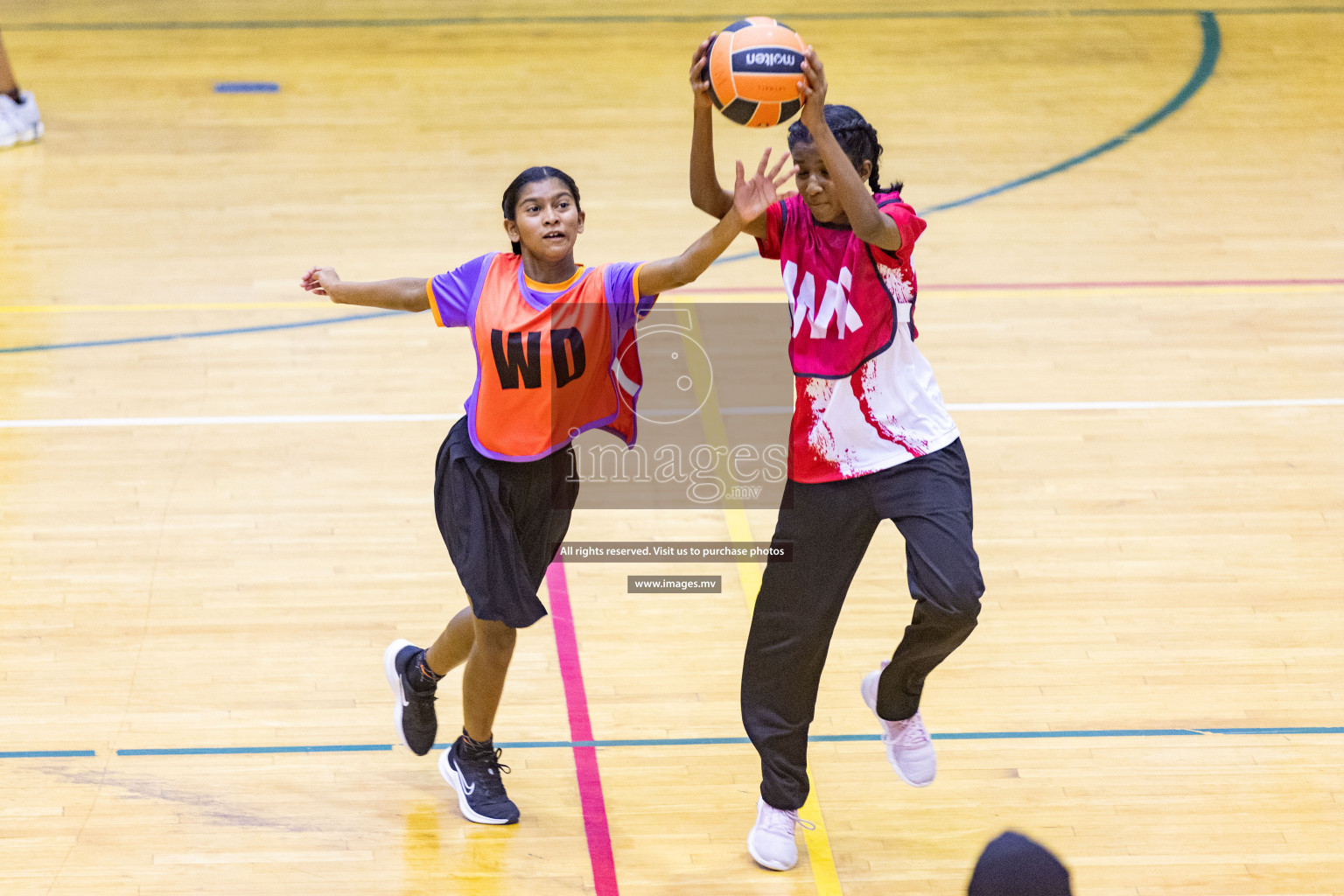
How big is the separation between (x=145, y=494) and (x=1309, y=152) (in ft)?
24.6

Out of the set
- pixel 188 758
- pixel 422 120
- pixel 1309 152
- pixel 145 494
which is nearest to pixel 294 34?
pixel 422 120

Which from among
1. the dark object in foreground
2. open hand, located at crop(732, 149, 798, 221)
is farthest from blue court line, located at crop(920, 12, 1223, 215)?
the dark object in foreground

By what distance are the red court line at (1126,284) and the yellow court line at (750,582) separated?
1.32ft

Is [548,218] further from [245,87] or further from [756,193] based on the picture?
[245,87]

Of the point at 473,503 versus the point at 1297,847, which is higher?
the point at 473,503

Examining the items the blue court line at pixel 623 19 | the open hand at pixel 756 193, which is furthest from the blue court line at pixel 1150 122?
the open hand at pixel 756 193

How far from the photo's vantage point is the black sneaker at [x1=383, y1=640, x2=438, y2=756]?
427cm

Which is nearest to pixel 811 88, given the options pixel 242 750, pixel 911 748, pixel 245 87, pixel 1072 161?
pixel 911 748

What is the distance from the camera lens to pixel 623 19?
11805 millimetres

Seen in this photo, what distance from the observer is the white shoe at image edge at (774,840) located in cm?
398

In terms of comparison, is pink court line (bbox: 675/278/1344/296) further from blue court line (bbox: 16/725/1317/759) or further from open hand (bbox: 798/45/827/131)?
open hand (bbox: 798/45/827/131)

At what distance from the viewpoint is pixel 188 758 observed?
14.4 feet

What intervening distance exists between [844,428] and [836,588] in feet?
1.43

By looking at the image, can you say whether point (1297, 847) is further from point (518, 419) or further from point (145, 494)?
point (145, 494)
